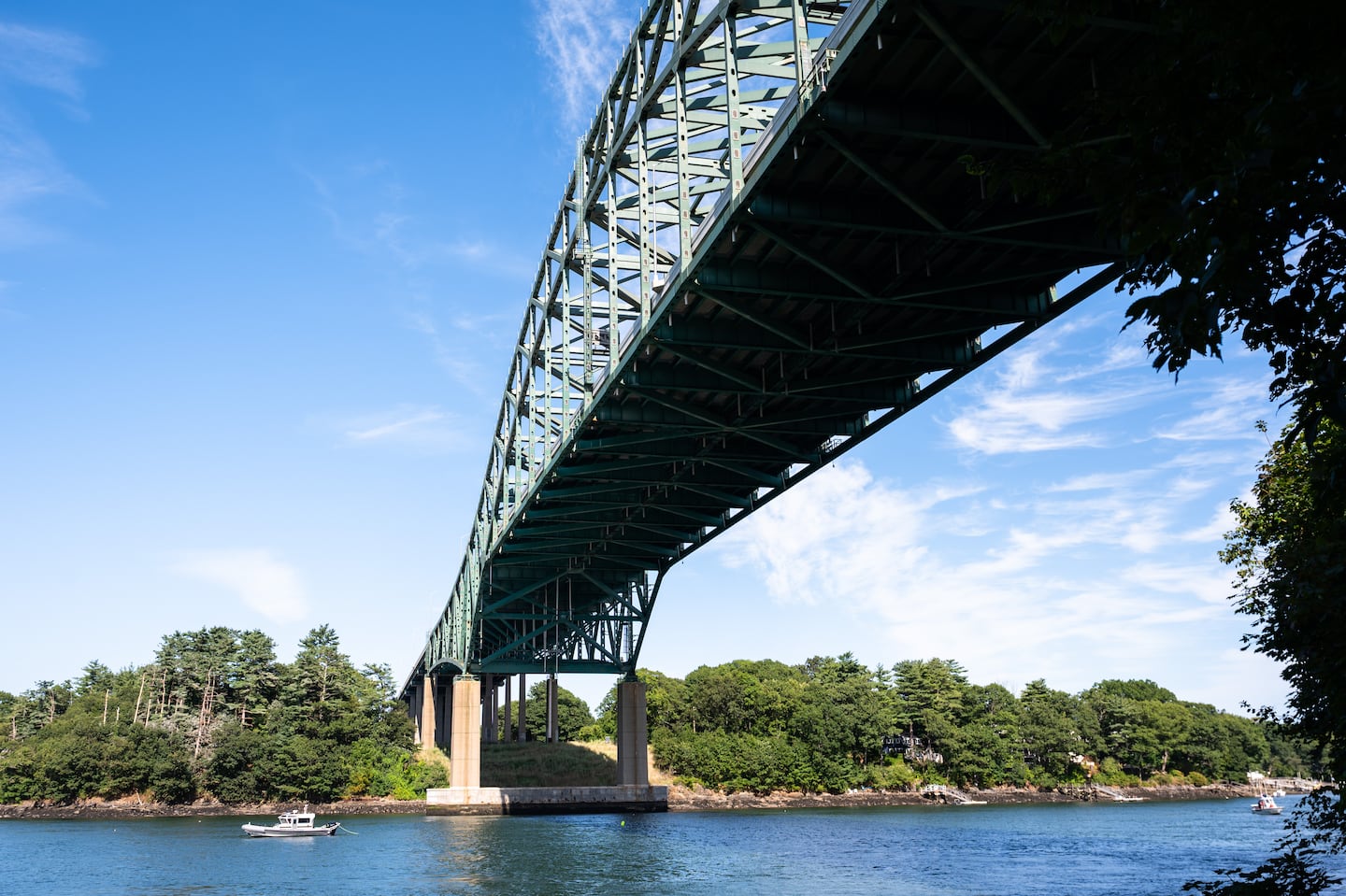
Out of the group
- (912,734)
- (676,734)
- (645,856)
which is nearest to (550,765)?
(676,734)

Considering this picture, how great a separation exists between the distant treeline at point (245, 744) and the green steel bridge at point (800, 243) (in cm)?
5123

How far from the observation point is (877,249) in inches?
1059

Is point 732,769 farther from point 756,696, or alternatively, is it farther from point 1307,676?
point 1307,676

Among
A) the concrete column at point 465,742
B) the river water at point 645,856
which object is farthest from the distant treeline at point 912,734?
the concrete column at point 465,742

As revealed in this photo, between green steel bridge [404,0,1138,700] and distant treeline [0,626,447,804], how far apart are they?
168 feet

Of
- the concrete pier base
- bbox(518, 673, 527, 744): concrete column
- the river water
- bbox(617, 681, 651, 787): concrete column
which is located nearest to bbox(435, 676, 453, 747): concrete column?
bbox(518, 673, 527, 744): concrete column

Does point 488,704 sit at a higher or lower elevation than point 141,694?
lower

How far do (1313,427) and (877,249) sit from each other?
64.9 feet

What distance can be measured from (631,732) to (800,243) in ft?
198

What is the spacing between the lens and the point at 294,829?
2645 inches

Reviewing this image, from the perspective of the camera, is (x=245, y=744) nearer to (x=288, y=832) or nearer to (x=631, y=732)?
(x=288, y=832)

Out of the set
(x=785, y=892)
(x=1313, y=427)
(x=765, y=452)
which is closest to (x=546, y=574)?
(x=765, y=452)

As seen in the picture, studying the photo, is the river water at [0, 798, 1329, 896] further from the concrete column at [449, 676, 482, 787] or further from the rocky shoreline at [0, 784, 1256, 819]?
the rocky shoreline at [0, 784, 1256, 819]

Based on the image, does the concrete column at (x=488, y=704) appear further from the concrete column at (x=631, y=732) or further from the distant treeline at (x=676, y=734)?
the concrete column at (x=631, y=732)
